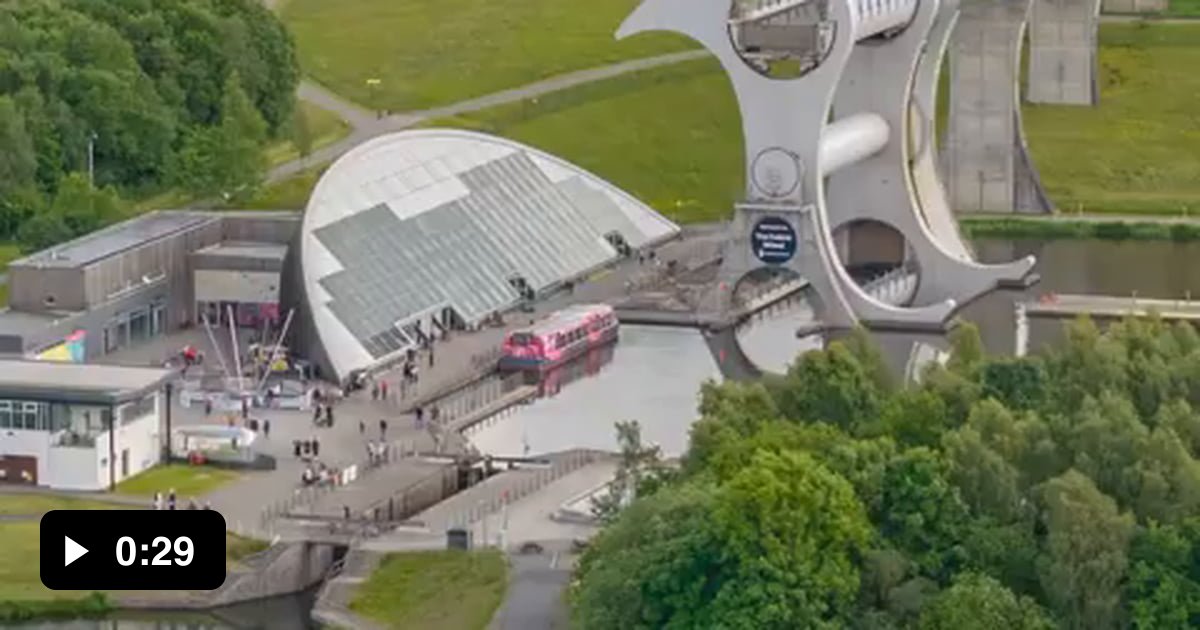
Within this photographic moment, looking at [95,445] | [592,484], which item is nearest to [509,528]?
[592,484]

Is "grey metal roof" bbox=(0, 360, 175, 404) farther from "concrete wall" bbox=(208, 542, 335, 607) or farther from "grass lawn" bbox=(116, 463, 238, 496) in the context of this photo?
"concrete wall" bbox=(208, 542, 335, 607)

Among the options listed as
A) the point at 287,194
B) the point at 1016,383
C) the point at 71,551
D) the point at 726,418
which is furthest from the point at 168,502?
the point at 287,194

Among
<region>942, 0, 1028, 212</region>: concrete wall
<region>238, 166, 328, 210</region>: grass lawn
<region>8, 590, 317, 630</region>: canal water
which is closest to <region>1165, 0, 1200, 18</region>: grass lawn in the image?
<region>942, 0, 1028, 212</region>: concrete wall

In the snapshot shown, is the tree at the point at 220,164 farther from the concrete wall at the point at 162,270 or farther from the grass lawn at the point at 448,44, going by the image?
the grass lawn at the point at 448,44

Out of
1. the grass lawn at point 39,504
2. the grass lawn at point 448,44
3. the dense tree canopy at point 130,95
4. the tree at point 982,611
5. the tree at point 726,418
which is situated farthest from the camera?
the grass lawn at point 448,44

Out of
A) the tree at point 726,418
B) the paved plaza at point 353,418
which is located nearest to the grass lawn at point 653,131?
the paved plaza at point 353,418

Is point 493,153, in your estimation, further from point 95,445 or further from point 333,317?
point 95,445
